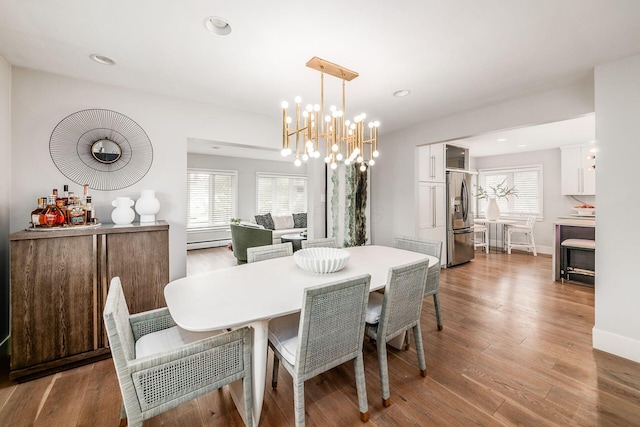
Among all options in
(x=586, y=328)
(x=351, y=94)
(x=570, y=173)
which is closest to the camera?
(x=586, y=328)

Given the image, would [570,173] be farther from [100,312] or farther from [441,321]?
[100,312]

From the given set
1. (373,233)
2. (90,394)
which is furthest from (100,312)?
(373,233)

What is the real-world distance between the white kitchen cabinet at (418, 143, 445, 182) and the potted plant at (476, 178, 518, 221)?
92.0 inches

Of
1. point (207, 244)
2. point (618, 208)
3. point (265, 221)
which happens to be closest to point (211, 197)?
point (207, 244)

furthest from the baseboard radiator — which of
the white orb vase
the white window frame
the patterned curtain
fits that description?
the white window frame

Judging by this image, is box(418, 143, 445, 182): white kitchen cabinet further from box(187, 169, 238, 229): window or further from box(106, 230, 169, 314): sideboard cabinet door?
box(187, 169, 238, 229): window

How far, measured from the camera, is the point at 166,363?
1.23 m

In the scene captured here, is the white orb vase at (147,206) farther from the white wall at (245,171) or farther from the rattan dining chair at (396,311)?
the white wall at (245,171)

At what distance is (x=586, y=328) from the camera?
8.68 ft

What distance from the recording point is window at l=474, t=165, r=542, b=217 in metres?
6.41

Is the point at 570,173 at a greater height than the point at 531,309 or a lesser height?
greater

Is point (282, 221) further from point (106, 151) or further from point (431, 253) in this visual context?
point (431, 253)

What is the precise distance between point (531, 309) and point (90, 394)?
4.20m

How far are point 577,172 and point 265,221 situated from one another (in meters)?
7.12
